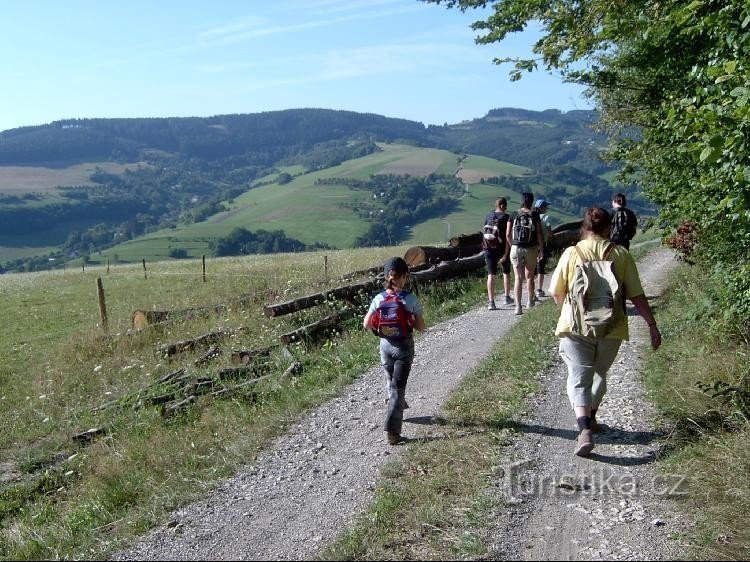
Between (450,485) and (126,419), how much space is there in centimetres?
590

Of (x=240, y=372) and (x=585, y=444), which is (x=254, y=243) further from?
(x=585, y=444)

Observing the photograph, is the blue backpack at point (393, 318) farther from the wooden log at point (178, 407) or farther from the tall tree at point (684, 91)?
the wooden log at point (178, 407)

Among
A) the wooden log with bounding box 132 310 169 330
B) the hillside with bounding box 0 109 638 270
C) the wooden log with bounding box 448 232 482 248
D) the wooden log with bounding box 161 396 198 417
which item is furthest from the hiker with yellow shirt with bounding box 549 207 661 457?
the hillside with bounding box 0 109 638 270

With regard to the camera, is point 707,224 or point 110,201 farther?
point 110,201

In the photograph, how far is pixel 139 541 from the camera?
492cm

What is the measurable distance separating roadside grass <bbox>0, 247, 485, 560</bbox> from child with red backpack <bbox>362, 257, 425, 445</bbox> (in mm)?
1540

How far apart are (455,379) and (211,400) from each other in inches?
132

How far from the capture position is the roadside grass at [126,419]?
19.1 ft

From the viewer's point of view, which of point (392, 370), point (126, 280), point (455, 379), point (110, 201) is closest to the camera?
point (392, 370)

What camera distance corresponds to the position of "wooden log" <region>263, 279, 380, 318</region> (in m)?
12.0

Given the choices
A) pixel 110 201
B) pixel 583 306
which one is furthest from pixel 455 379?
pixel 110 201

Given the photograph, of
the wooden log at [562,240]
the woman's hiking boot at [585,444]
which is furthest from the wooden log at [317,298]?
the wooden log at [562,240]

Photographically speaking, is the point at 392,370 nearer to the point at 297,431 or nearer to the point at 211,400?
the point at 297,431

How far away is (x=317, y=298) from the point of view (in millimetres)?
12562
